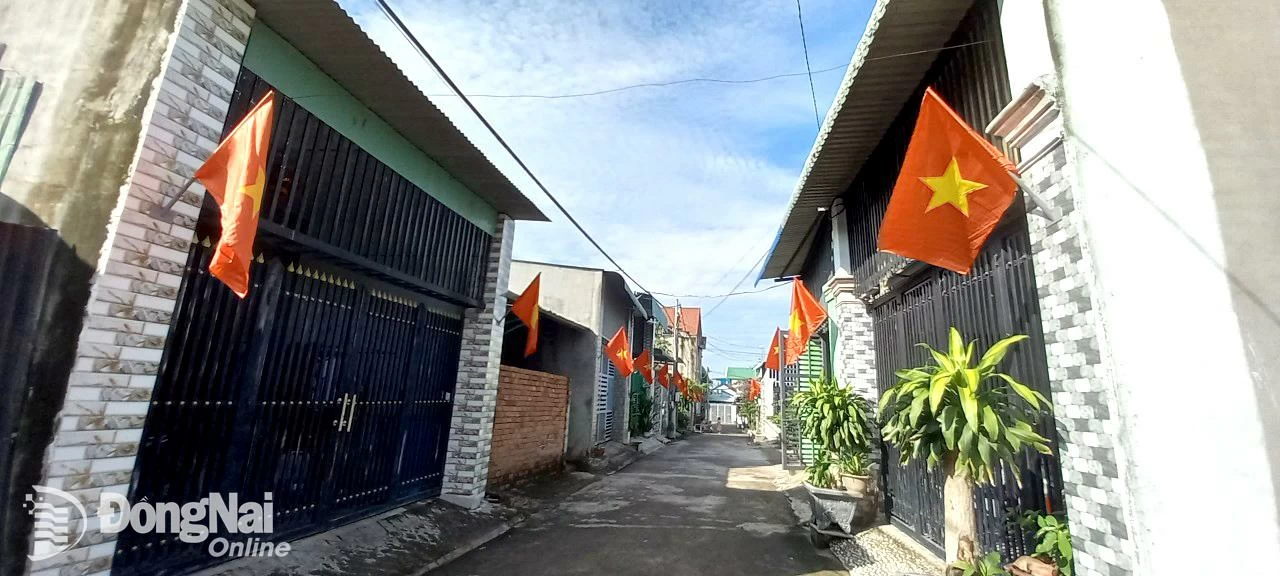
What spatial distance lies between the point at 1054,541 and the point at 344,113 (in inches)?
269

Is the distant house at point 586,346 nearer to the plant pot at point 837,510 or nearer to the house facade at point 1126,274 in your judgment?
the plant pot at point 837,510

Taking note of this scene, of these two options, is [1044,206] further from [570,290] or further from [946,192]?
[570,290]

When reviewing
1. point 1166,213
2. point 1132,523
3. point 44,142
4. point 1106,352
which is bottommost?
point 1132,523

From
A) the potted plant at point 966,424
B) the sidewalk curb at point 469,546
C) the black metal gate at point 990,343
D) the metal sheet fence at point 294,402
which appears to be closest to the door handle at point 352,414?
the metal sheet fence at point 294,402

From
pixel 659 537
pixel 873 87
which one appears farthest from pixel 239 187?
pixel 873 87

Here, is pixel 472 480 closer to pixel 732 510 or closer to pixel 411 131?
pixel 732 510

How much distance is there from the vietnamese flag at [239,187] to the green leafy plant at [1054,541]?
17.1ft

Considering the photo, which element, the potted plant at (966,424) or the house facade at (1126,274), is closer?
the house facade at (1126,274)

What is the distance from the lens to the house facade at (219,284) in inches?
119

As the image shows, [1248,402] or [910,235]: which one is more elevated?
[910,235]

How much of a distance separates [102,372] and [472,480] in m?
4.70

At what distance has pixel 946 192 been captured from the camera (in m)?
3.58

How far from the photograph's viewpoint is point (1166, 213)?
2.74m

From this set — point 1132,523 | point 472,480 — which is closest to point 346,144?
point 472,480
